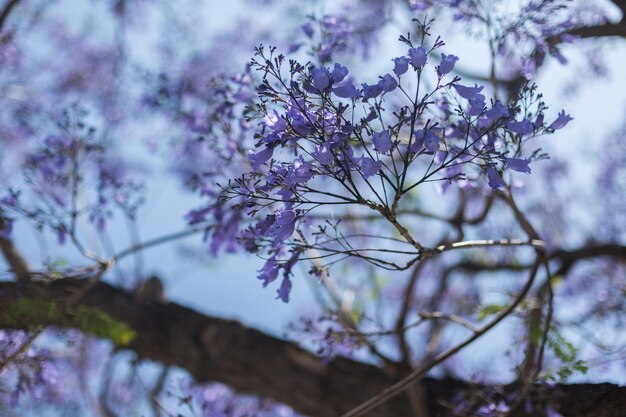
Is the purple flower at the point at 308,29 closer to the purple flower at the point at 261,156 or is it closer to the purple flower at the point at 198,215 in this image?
the purple flower at the point at 198,215

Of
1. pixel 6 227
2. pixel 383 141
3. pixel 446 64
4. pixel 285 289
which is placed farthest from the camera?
pixel 6 227

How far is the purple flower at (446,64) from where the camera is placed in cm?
200

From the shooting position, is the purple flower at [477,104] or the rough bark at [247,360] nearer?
the purple flower at [477,104]

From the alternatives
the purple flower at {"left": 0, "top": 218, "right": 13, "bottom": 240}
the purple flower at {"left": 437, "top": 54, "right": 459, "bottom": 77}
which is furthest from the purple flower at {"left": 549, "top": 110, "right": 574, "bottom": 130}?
the purple flower at {"left": 0, "top": 218, "right": 13, "bottom": 240}

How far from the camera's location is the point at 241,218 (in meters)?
3.72

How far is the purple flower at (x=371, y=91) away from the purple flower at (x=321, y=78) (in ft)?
0.41

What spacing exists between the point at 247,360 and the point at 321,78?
336 centimetres

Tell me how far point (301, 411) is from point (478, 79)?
2.73 metres

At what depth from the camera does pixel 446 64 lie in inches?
79.1

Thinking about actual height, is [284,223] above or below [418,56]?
below

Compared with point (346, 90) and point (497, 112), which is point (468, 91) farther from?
point (346, 90)

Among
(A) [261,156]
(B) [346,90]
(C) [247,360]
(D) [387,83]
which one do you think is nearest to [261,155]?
(A) [261,156]

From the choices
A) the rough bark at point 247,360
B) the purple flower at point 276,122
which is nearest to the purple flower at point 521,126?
the purple flower at point 276,122

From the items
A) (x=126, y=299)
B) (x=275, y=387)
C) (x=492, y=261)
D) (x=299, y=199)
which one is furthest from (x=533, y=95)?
(x=492, y=261)
